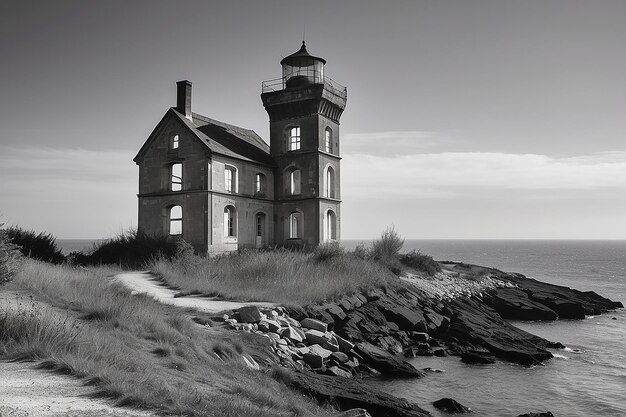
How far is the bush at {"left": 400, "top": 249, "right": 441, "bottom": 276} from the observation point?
2994 cm

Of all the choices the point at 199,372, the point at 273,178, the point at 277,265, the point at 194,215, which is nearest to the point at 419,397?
the point at 199,372

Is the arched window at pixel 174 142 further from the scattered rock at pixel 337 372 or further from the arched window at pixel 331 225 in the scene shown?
the scattered rock at pixel 337 372

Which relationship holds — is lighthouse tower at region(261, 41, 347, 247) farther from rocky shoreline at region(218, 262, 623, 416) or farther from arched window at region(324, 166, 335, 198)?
rocky shoreline at region(218, 262, 623, 416)

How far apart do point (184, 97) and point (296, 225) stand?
10517 millimetres

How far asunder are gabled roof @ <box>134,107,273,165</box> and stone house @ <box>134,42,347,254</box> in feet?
0.22

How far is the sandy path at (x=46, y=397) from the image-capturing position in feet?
18.1

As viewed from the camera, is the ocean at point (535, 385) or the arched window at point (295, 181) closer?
the ocean at point (535, 385)

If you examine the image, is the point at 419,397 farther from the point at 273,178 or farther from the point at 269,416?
the point at 273,178

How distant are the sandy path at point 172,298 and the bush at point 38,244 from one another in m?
5.37

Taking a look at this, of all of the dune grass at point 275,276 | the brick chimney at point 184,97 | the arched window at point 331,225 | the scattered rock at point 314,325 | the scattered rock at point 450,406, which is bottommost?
the scattered rock at point 450,406

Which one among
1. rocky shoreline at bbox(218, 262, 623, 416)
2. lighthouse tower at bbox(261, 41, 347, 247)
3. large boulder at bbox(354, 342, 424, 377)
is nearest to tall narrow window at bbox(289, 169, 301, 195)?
lighthouse tower at bbox(261, 41, 347, 247)

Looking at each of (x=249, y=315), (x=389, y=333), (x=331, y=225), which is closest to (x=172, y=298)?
(x=249, y=315)

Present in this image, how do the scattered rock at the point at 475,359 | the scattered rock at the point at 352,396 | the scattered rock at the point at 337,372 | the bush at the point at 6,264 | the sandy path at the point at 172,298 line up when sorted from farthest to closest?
the scattered rock at the point at 475,359 < the sandy path at the point at 172,298 < the scattered rock at the point at 337,372 < the bush at the point at 6,264 < the scattered rock at the point at 352,396

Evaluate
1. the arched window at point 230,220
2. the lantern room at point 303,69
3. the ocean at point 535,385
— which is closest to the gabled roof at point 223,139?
the arched window at point 230,220
